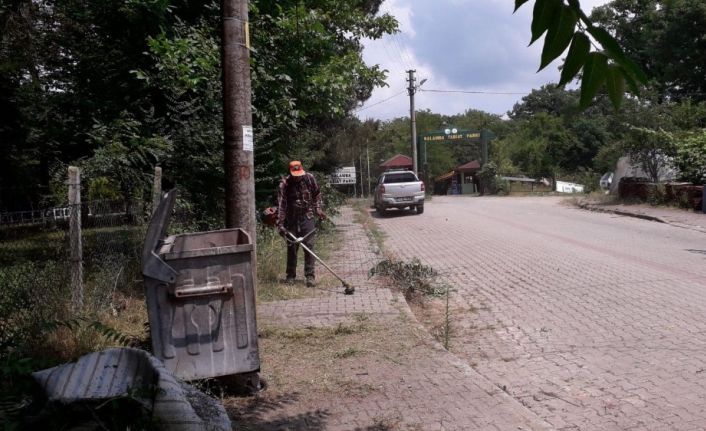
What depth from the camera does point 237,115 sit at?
594cm

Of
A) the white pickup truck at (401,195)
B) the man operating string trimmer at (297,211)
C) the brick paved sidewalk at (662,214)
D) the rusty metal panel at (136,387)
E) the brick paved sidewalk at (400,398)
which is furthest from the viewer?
the white pickup truck at (401,195)

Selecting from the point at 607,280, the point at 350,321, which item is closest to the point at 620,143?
the point at 607,280

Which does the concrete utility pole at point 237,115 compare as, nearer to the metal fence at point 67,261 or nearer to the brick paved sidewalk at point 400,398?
the brick paved sidewalk at point 400,398

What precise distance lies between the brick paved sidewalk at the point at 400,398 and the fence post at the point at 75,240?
72.8 inches

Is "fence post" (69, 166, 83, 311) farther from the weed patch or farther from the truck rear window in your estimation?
the truck rear window

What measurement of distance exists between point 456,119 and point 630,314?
82.7 meters

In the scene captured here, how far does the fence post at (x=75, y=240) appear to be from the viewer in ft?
19.6

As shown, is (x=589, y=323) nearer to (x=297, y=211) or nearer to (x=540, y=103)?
(x=297, y=211)

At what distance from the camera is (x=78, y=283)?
6.01m

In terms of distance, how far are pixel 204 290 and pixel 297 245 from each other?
4.53m

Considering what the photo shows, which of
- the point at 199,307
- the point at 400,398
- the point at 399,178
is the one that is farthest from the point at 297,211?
the point at 399,178

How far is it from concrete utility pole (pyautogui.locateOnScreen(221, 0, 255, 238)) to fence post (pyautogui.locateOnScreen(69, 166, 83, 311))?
146 centimetres

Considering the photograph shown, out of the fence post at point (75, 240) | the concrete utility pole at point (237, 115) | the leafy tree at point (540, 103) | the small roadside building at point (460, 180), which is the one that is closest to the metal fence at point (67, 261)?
the fence post at point (75, 240)

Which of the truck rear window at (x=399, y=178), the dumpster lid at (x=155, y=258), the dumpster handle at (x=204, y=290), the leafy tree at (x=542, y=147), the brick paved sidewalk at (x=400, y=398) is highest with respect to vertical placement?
the leafy tree at (x=542, y=147)
